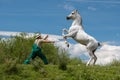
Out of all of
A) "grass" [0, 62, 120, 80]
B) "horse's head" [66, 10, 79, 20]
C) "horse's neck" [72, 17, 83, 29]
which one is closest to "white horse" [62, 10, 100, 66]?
"horse's neck" [72, 17, 83, 29]

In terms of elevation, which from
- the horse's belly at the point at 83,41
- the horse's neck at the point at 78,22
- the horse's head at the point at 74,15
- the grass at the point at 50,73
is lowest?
the grass at the point at 50,73

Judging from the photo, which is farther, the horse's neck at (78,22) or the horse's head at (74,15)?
the horse's head at (74,15)

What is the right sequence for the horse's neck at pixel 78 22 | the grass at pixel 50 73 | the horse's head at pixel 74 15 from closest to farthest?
the grass at pixel 50 73, the horse's neck at pixel 78 22, the horse's head at pixel 74 15

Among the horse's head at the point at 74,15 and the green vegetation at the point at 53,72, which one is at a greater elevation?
the horse's head at the point at 74,15

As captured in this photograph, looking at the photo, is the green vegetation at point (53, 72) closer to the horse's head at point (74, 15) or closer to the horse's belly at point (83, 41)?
the horse's belly at point (83, 41)

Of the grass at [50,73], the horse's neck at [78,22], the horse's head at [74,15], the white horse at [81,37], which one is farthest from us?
the horse's head at [74,15]

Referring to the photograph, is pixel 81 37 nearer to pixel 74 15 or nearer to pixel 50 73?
pixel 74 15

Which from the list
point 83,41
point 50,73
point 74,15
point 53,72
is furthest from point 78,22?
point 50,73

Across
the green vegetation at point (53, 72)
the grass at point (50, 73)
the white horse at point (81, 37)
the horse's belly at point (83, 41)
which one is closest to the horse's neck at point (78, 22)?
the white horse at point (81, 37)

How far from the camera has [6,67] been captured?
21500mm

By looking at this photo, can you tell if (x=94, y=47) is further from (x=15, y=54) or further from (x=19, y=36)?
→ (x=19, y=36)

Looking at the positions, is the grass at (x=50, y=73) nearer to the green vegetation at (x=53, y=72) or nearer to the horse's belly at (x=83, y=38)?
the green vegetation at (x=53, y=72)

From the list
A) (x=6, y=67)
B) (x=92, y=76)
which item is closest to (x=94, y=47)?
(x=92, y=76)

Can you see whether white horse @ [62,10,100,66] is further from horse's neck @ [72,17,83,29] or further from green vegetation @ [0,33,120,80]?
green vegetation @ [0,33,120,80]
